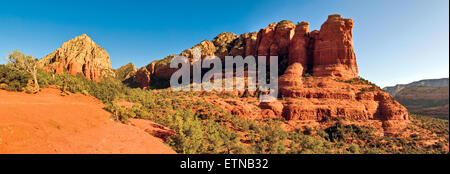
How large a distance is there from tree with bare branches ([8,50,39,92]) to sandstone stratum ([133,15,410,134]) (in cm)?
2378

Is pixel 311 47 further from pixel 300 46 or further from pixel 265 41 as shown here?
pixel 265 41

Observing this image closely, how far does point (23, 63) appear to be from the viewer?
16422 mm

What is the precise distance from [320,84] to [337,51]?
1138 cm

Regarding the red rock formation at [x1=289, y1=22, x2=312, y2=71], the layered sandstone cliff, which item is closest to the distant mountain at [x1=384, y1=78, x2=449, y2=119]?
the layered sandstone cliff

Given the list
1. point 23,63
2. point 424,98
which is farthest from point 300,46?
point 424,98

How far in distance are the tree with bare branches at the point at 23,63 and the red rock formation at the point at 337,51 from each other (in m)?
50.0

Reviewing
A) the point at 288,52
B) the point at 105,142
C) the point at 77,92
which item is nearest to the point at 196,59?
the point at 288,52

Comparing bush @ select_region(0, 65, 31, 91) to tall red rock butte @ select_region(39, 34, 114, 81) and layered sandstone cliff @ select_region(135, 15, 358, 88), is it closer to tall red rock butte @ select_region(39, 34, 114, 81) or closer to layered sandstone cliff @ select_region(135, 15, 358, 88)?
tall red rock butte @ select_region(39, 34, 114, 81)

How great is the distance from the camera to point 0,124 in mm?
7445

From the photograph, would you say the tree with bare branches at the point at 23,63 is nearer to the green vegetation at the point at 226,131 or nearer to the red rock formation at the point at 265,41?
the green vegetation at the point at 226,131

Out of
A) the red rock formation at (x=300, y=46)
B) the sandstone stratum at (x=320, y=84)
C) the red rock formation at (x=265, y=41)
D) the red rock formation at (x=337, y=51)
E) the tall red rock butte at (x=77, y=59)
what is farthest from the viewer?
the red rock formation at (x=265, y=41)

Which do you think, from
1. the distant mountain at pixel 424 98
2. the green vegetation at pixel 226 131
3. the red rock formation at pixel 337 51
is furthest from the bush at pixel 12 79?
the distant mountain at pixel 424 98

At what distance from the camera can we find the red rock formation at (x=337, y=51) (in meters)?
37.8
